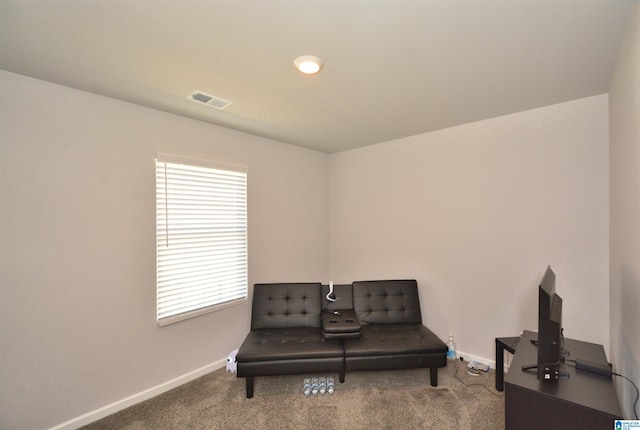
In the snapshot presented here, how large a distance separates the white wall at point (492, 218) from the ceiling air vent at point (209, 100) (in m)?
2.04

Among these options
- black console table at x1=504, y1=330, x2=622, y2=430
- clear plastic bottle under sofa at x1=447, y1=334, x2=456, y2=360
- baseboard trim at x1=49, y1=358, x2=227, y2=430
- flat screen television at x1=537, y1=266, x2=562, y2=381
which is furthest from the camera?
clear plastic bottle under sofa at x1=447, y1=334, x2=456, y2=360

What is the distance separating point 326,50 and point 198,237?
207 centimetres

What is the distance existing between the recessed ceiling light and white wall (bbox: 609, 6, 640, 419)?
1.51 metres

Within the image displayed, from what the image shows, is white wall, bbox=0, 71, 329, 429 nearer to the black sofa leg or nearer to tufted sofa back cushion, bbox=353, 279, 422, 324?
the black sofa leg

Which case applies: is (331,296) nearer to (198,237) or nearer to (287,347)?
(287,347)

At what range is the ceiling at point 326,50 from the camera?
1.33 metres

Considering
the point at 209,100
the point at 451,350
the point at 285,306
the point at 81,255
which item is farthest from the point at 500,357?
the point at 81,255

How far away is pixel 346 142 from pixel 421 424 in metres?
2.95

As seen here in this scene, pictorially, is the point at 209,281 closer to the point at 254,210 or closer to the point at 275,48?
the point at 254,210

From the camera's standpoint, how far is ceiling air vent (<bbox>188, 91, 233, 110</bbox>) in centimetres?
222

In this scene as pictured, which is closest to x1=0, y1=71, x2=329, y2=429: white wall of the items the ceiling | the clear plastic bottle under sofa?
the ceiling

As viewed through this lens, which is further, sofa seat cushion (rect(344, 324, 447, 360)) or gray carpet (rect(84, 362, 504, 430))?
sofa seat cushion (rect(344, 324, 447, 360))

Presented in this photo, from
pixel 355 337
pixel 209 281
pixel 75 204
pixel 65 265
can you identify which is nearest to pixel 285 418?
pixel 355 337

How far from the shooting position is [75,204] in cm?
211
